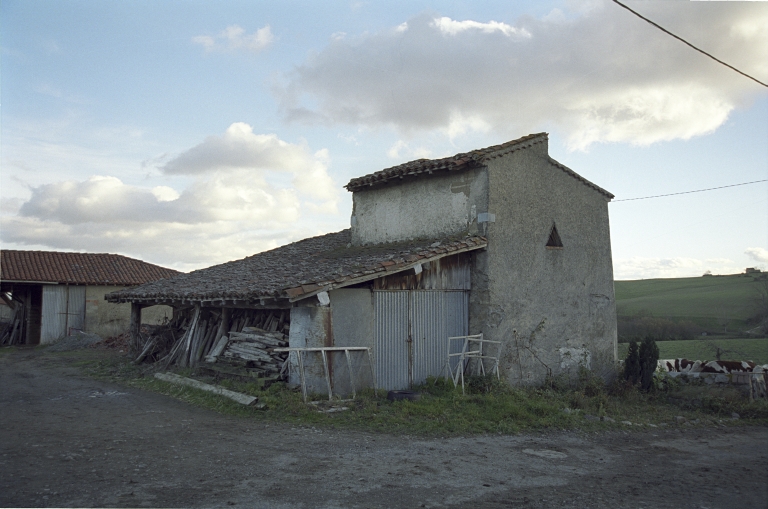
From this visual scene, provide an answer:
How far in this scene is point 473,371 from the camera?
488 inches

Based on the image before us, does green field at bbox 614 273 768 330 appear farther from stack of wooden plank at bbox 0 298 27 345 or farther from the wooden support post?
stack of wooden plank at bbox 0 298 27 345


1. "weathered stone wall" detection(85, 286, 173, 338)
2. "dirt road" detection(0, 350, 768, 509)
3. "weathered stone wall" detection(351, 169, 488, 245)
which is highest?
"weathered stone wall" detection(351, 169, 488, 245)

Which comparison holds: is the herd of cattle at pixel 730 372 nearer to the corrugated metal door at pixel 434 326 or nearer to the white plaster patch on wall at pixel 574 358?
the white plaster patch on wall at pixel 574 358

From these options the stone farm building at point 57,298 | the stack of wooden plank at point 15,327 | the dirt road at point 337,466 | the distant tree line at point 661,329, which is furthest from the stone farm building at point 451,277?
the distant tree line at point 661,329

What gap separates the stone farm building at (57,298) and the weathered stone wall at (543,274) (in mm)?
17838

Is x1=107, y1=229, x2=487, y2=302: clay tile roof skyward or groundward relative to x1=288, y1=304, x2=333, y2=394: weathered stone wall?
skyward

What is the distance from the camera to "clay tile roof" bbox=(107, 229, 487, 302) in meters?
10.3

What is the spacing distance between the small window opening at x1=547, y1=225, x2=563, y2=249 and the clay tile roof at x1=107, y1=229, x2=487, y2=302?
2.75 m

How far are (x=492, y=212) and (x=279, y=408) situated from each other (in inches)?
252

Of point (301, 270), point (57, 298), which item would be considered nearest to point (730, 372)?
point (301, 270)

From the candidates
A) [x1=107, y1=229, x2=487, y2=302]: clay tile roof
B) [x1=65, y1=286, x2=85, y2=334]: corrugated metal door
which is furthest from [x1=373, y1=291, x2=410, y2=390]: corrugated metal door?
[x1=65, y1=286, x2=85, y2=334]: corrugated metal door

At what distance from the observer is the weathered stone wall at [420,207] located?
1283 cm

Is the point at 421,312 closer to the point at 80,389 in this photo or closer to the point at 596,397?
the point at 596,397

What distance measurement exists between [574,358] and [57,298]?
71.3 ft
